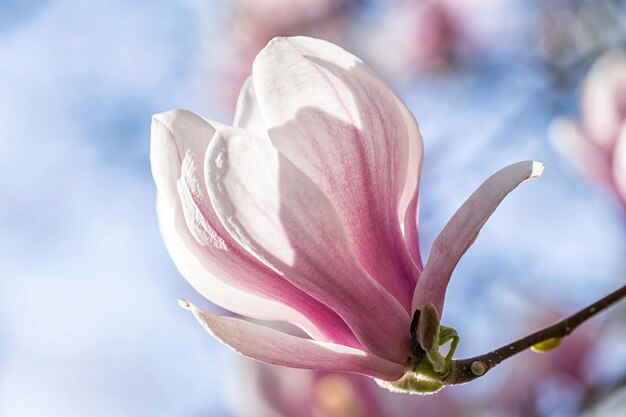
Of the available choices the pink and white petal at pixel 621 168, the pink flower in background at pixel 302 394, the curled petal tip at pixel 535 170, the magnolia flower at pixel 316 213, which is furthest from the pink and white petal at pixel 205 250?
the pink flower in background at pixel 302 394

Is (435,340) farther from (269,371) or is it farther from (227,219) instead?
(269,371)

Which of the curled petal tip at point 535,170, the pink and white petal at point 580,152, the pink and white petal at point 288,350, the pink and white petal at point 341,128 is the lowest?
the pink and white petal at point 580,152

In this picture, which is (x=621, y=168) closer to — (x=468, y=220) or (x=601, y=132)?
(x=601, y=132)

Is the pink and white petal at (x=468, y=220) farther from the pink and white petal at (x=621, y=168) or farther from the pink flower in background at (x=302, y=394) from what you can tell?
the pink flower in background at (x=302, y=394)

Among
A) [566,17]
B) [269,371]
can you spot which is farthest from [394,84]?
[269,371]

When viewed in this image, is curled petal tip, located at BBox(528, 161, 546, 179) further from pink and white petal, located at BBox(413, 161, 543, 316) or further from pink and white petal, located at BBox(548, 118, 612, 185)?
pink and white petal, located at BBox(548, 118, 612, 185)

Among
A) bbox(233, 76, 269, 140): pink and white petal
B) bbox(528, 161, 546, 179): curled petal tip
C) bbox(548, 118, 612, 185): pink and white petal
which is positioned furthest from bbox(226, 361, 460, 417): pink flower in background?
bbox(528, 161, 546, 179): curled petal tip
